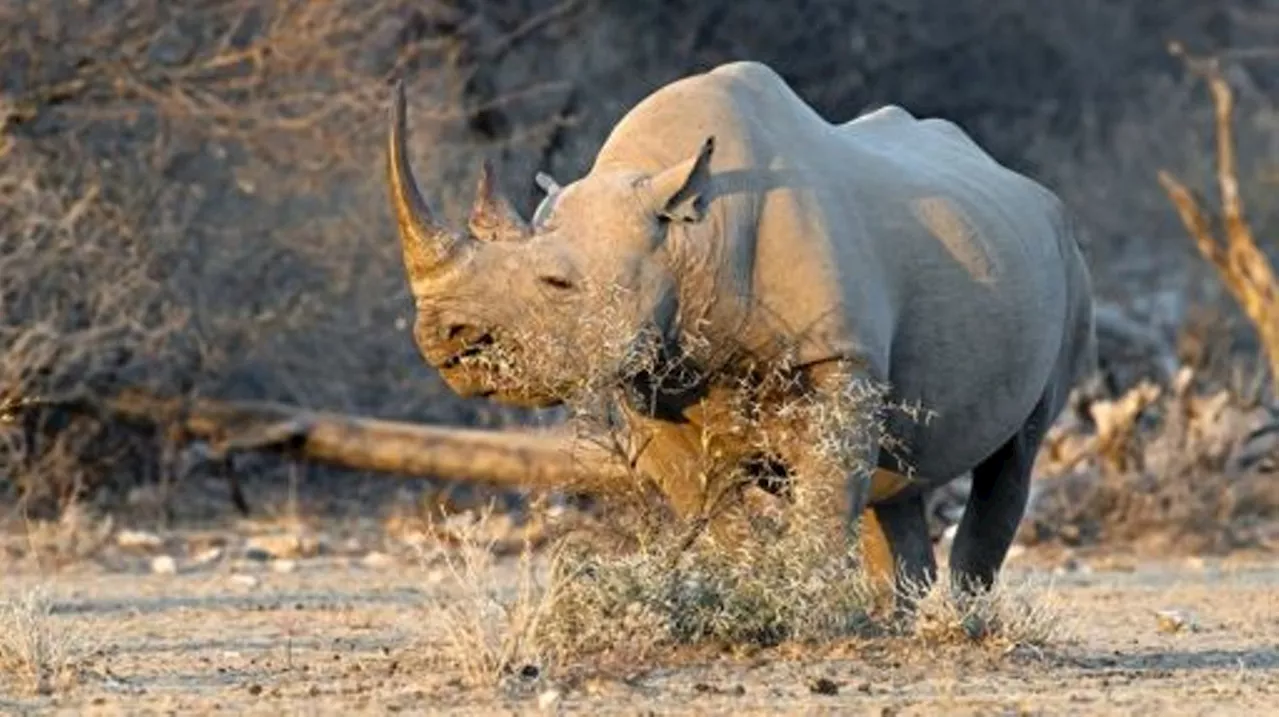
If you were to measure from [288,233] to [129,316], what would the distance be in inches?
53.3

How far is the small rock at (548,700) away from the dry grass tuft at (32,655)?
1434 millimetres

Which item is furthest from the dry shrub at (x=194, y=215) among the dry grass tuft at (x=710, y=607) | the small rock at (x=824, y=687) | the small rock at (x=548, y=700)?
the small rock at (x=548, y=700)

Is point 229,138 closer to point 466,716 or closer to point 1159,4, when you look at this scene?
point 466,716

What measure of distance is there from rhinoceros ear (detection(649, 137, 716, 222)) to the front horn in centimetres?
61

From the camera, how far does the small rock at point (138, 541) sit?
55.1 ft

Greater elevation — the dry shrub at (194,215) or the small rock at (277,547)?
the dry shrub at (194,215)

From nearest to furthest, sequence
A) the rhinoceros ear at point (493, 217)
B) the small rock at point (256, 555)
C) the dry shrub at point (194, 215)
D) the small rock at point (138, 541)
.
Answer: the rhinoceros ear at point (493, 217) < the small rock at point (256, 555) < the small rock at point (138, 541) < the dry shrub at point (194, 215)

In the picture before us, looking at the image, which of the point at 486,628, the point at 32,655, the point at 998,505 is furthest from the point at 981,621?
the point at 32,655

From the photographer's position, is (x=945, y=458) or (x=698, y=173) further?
(x=945, y=458)

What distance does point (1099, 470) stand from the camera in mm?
17438

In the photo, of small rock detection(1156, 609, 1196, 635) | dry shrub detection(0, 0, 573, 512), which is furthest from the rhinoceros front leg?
dry shrub detection(0, 0, 573, 512)

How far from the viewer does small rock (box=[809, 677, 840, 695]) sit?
30.0 feet

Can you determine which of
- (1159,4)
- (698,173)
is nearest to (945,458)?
(698,173)

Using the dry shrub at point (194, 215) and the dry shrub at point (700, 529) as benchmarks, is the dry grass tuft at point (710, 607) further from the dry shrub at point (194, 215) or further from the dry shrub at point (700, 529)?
the dry shrub at point (194, 215)
